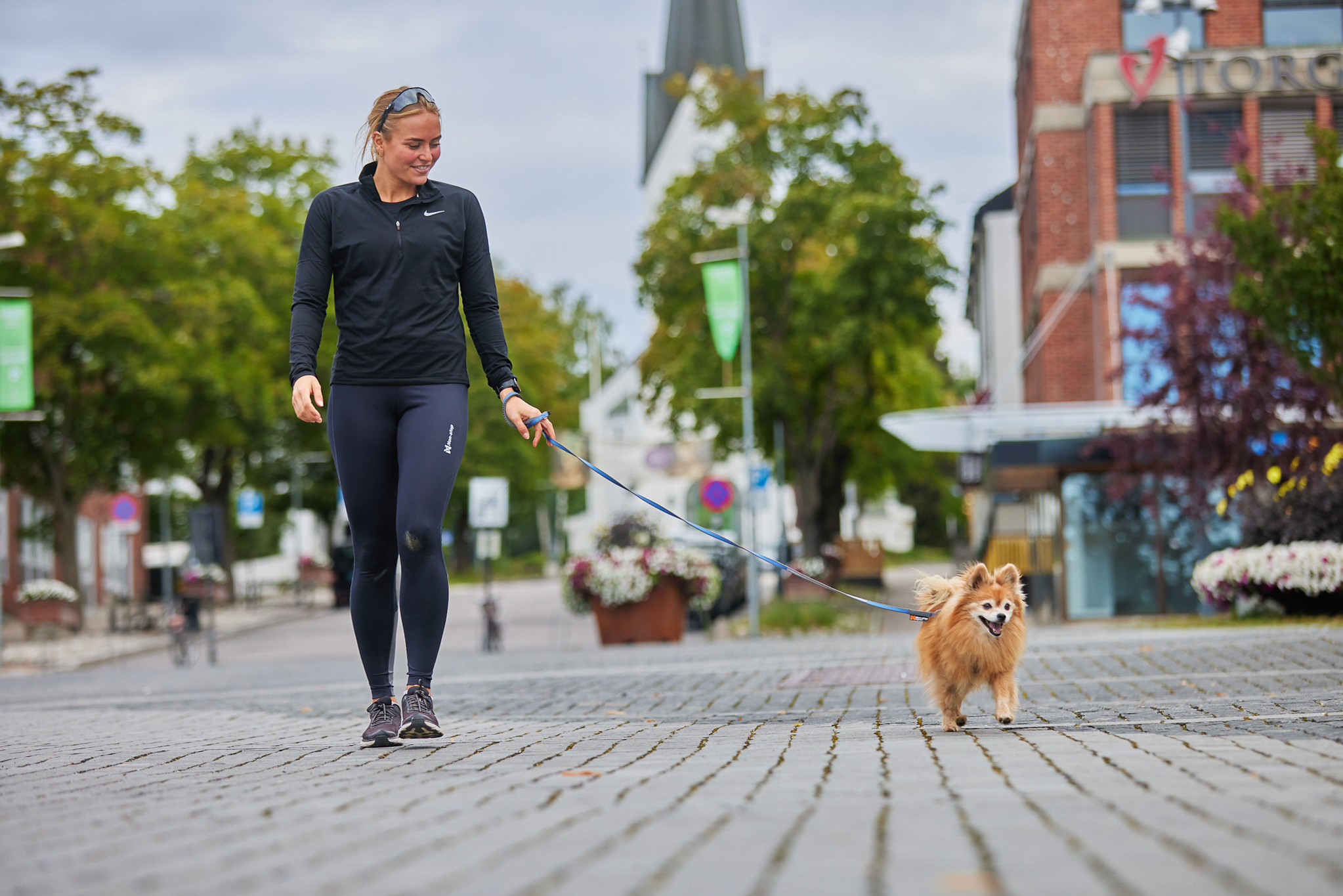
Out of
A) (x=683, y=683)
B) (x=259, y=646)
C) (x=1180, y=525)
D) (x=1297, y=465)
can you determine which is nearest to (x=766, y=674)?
(x=683, y=683)

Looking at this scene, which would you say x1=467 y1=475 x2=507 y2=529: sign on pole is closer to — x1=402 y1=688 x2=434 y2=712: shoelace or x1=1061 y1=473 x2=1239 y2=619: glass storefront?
x1=1061 y1=473 x2=1239 y2=619: glass storefront

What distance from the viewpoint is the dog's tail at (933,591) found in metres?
6.13

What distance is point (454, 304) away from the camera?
20.2 ft

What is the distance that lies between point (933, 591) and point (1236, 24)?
27.8m

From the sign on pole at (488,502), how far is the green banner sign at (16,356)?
8291 millimetres

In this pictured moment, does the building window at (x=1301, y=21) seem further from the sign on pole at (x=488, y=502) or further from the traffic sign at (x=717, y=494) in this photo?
the sign on pole at (x=488, y=502)

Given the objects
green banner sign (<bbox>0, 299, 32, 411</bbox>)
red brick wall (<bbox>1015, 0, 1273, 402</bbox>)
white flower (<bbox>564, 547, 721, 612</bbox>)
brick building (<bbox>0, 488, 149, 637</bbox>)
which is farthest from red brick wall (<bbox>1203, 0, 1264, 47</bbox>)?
brick building (<bbox>0, 488, 149, 637</bbox>)

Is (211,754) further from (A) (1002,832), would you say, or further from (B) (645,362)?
(B) (645,362)

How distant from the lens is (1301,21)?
30.9m

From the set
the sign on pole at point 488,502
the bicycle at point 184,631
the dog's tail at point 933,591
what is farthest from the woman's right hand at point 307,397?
the sign on pole at point 488,502

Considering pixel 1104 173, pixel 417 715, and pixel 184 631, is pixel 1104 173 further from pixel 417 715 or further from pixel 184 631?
pixel 417 715

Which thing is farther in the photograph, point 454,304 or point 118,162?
point 118,162

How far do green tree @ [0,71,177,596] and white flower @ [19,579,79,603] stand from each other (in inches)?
109

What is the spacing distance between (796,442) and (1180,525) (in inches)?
542
